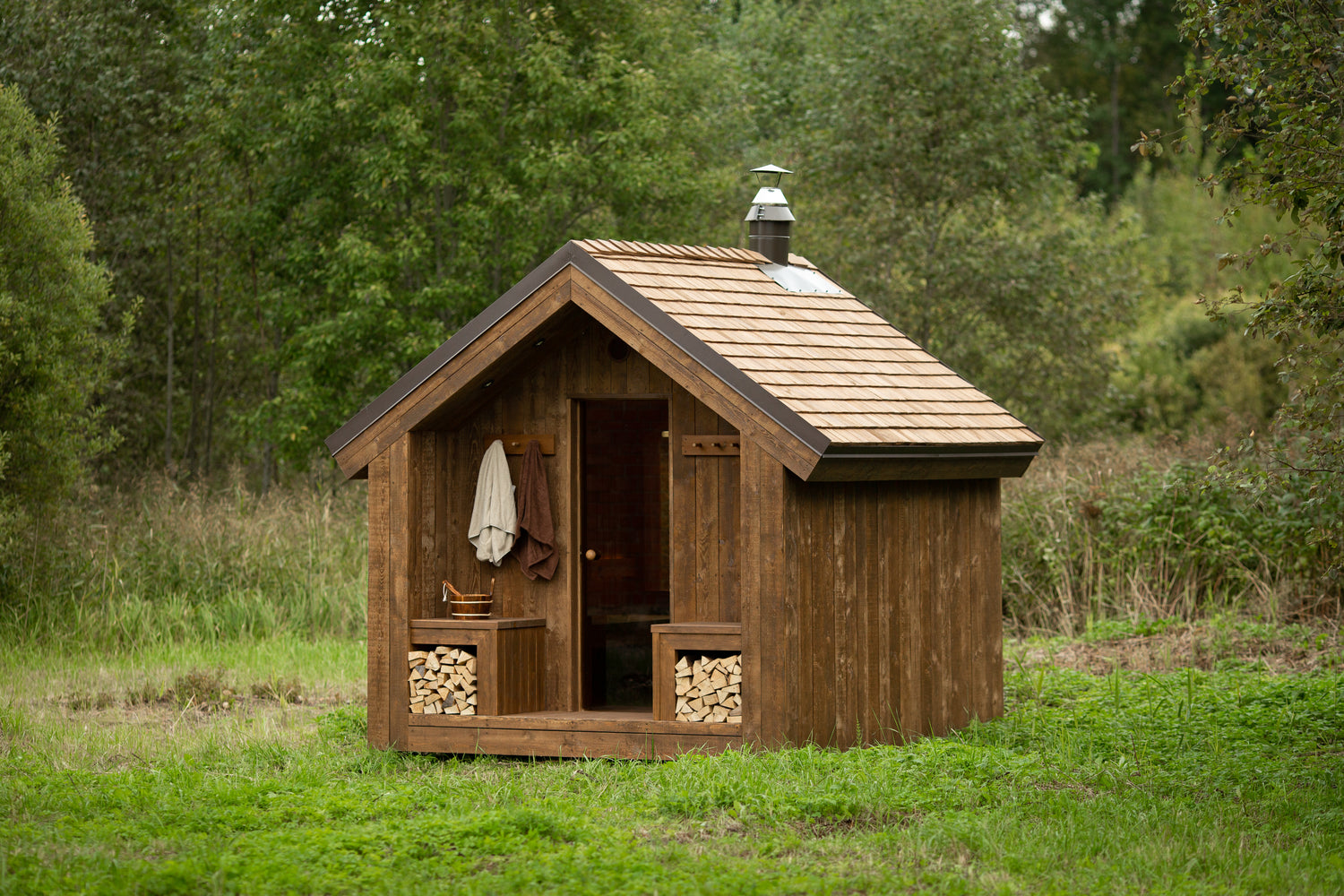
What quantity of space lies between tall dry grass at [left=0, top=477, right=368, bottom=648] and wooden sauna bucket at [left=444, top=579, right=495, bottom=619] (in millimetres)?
5617

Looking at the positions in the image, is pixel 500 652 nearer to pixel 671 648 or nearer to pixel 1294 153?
pixel 671 648

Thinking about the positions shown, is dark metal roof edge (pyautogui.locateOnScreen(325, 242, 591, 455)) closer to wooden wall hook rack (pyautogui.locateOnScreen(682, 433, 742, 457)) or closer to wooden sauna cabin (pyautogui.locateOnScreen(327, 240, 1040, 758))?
wooden sauna cabin (pyautogui.locateOnScreen(327, 240, 1040, 758))

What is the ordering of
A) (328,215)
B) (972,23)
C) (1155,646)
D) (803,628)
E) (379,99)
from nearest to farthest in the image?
(803,628)
(1155,646)
(379,99)
(328,215)
(972,23)

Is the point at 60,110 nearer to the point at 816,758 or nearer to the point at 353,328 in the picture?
the point at 353,328

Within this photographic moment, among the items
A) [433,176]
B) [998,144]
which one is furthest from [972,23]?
[433,176]

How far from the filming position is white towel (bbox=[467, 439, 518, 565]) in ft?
32.2

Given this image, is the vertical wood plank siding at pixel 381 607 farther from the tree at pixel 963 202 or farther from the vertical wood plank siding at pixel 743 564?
the tree at pixel 963 202

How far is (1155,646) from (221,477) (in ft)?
50.4

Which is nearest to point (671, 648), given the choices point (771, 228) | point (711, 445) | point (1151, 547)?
point (711, 445)

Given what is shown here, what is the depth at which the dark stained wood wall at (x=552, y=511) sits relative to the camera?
372 inches

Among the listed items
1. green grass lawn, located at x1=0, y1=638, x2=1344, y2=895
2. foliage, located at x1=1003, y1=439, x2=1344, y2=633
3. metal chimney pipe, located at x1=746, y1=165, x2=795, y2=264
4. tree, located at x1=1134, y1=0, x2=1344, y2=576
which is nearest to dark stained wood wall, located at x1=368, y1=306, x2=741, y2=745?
green grass lawn, located at x1=0, y1=638, x2=1344, y2=895

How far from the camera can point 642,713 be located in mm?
9570

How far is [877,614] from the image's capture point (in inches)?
372

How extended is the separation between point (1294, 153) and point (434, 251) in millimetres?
14258
